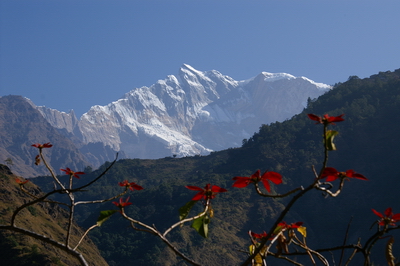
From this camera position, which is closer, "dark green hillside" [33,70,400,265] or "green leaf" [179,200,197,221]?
"green leaf" [179,200,197,221]

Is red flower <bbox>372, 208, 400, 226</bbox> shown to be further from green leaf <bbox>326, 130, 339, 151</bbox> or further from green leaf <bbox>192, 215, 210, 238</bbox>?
green leaf <bbox>192, 215, 210, 238</bbox>

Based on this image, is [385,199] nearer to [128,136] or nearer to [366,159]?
[366,159]

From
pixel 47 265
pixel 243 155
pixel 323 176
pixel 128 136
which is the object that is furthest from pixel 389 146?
pixel 128 136

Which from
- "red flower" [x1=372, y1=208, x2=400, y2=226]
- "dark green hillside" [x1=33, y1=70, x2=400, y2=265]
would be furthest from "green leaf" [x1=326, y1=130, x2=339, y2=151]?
"dark green hillside" [x1=33, y1=70, x2=400, y2=265]

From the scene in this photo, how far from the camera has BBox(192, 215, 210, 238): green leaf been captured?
1.18m

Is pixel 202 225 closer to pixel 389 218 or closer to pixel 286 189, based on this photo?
pixel 389 218

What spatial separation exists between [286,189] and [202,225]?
39857 millimetres

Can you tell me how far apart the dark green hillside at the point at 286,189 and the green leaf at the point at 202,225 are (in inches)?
1140

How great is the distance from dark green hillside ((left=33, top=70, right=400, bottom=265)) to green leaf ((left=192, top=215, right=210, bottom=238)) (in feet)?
95.0

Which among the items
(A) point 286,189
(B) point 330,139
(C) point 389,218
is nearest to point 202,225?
(B) point 330,139

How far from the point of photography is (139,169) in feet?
193

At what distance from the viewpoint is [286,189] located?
40.0 metres

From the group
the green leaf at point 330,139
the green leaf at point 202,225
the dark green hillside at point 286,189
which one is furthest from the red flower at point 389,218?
the dark green hillside at point 286,189

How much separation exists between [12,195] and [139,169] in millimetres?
35167
